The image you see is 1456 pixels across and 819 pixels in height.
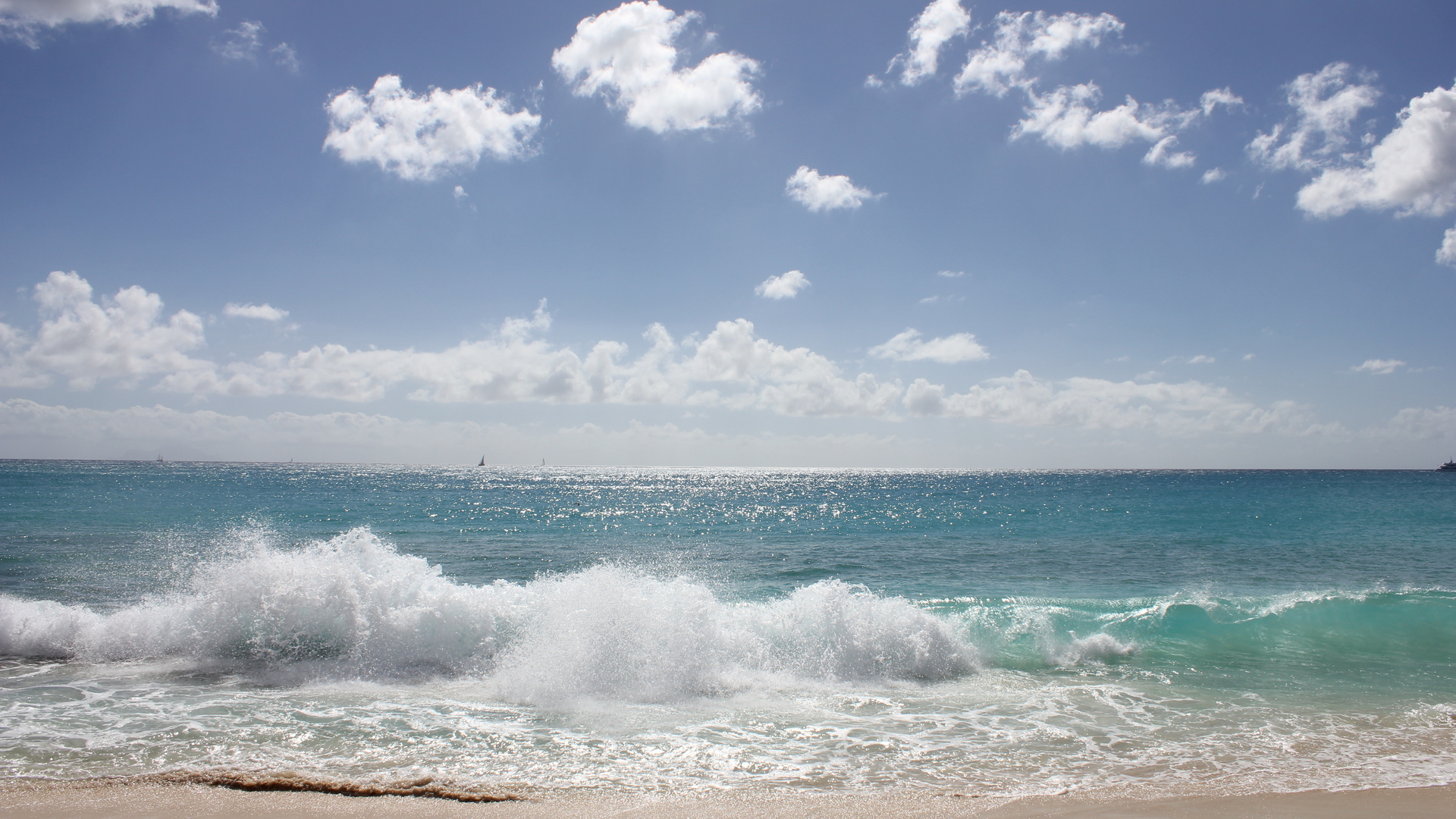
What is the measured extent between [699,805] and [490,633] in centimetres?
705

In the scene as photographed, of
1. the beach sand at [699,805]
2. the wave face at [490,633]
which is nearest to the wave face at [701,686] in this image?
the wave face at [490,633]

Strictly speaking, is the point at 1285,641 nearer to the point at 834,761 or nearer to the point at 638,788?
the point at 834,761

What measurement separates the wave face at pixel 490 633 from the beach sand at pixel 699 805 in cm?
361

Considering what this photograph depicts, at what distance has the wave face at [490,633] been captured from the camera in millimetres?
10570

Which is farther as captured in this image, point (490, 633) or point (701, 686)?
point (490, 633)

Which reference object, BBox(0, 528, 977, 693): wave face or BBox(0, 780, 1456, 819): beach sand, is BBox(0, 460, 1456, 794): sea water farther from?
BBox(0, 780, 1456, 819): beach sand

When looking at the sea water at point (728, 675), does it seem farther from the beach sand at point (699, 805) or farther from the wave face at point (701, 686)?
the beach sand at point (699, 805)

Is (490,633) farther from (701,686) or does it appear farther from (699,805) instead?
(699,805)

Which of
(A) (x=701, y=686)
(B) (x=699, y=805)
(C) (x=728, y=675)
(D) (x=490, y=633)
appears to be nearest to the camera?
(B) (x=699, y=805)

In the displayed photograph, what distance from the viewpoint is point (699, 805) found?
6266mm

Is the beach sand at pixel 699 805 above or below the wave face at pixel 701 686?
above

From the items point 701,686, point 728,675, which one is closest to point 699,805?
point 701,686

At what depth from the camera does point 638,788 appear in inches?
260

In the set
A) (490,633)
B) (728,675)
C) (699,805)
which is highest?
(699,805)
